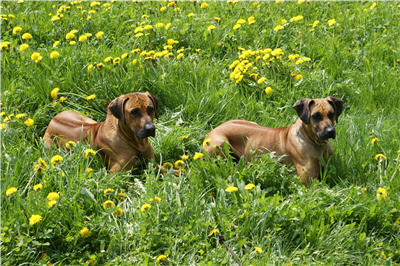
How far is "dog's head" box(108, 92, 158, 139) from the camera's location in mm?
5008

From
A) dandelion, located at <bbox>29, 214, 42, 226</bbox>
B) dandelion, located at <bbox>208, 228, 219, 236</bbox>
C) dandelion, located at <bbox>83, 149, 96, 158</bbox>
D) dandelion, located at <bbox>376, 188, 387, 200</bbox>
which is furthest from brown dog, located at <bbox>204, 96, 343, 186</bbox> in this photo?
dandelion, located at <bbox>29, 214, 42, 226</bbox>

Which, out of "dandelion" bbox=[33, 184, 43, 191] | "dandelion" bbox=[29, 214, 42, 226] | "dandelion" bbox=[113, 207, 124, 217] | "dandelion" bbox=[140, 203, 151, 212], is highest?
"dandelion" bbox=[33, 184, 43, 191]

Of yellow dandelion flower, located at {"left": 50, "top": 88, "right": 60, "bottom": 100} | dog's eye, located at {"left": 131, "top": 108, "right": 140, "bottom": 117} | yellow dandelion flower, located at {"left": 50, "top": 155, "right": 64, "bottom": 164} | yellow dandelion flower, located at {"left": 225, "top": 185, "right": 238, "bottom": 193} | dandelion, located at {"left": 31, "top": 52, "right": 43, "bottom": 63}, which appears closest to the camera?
yellow dandelion flower, located at {"left": 225, "top": 185, "right": 238, "bottom": 193}

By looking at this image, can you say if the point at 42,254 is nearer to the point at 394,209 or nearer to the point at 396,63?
the point at 394,209

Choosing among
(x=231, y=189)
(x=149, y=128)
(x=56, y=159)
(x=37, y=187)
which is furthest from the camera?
(x=149, y=128)

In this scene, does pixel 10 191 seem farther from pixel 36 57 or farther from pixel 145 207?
pixel 36 57

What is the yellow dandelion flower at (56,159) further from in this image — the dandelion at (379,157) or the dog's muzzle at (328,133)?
the dandelion at (379,157)

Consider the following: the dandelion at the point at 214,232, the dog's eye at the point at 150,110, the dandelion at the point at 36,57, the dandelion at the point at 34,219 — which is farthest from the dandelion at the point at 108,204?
the dandelion at the point at 36,57

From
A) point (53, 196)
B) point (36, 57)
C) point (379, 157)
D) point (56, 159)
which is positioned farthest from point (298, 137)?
point (36, 57)

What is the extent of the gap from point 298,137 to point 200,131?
1.10 m

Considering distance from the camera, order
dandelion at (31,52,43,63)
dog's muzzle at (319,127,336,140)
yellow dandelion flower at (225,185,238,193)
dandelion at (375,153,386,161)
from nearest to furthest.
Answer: yellow dandelion flower at (225,185,238,193) < dandelion at (375,153,386,161) < dog's muzzle at (319,127,336,140) < dandelion at (31,52,43,63)

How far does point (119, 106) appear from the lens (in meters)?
5.08

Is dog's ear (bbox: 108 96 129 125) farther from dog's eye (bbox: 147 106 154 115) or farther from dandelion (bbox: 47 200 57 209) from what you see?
dandelion (bbox: 47 200 57 209)

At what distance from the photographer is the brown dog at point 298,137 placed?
4.99 metres
